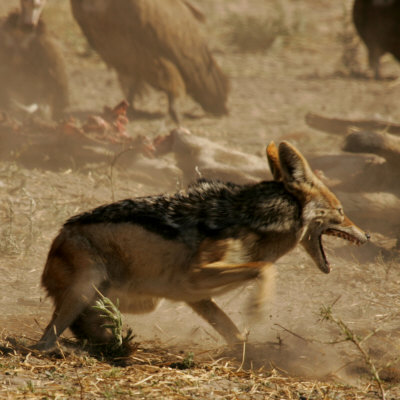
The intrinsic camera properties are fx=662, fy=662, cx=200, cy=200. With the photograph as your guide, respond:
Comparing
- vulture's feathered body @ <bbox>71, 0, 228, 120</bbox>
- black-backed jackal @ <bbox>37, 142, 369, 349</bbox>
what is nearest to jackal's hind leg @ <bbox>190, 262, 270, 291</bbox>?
black-backed jackal @ <bbox>37, 142, 369, 349</bbox>

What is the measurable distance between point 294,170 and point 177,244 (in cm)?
85

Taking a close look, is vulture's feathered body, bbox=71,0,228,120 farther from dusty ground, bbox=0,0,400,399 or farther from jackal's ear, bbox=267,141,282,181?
jackal's ear, bbox=267,141,282,181

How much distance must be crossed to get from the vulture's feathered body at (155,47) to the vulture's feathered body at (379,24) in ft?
8.10

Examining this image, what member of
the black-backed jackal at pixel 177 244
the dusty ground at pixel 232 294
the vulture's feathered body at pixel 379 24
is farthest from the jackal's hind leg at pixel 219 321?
the vulture's feathered body at pixel 379 24

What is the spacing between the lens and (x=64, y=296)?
403 centimetres

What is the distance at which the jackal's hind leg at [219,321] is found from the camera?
14.3ft

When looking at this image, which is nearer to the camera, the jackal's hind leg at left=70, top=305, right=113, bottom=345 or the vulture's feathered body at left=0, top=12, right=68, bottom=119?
the jackal's hind leg at left=70, top=305, right=113, bottom=345

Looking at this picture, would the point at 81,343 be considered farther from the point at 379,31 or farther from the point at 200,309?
the point at 379,31

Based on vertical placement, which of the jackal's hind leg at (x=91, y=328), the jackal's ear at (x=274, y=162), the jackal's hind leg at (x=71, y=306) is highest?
the jackal's ear at (x=274, y=162)

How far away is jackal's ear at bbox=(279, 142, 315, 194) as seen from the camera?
4.02 meters

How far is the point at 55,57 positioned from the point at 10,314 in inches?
243

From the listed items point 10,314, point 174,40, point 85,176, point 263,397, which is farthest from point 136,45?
point 263,397

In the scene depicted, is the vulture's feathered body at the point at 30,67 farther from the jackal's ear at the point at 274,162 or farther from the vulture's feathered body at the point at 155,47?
the jackal's ear at the point at 274,162

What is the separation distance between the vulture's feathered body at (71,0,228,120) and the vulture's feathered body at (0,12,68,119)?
0.65 m
